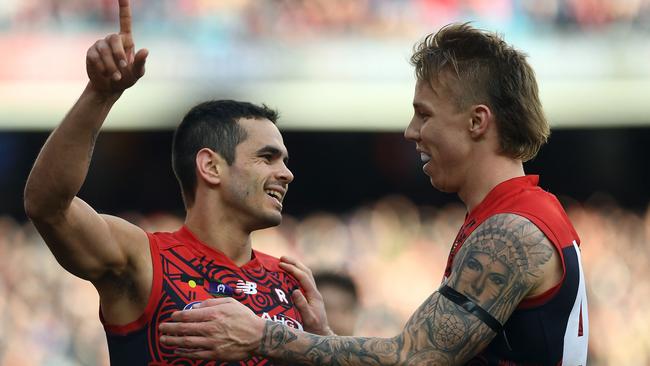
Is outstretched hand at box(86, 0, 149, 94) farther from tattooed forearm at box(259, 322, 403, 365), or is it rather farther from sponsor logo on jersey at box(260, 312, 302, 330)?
sponsor logo on jersey at box(260, 312, 302, 330)

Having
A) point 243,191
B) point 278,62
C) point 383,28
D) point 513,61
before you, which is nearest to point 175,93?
point 278,62

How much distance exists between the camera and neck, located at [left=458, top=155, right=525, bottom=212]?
3904 millimetres

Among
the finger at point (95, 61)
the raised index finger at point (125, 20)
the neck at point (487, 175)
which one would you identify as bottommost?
the finger at point (95, 61)

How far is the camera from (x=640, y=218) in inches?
559

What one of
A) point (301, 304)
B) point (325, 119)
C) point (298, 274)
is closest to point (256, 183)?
point (298, 274)

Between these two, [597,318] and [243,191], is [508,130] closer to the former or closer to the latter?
[243,191]

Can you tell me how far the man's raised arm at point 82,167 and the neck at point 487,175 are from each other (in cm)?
135

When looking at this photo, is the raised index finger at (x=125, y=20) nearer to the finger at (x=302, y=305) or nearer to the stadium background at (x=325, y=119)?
the finger at (x=302, y=305)

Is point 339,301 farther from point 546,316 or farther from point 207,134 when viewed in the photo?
point 546,316

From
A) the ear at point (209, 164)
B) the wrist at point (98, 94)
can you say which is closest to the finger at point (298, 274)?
the ear at point (209, 164)

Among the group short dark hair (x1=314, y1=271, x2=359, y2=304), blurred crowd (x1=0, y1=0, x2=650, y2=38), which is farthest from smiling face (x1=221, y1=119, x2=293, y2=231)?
blurred crowd (x1=0, y1=0, x2=650, y2=38)

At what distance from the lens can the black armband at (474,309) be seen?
139 inches

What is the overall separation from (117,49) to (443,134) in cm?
130

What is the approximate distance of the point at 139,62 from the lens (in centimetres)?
357
